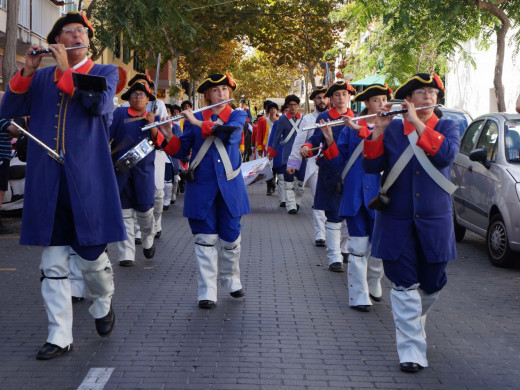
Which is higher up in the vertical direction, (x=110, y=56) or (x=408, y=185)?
(x=110, y=56)

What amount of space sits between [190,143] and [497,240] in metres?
4.19

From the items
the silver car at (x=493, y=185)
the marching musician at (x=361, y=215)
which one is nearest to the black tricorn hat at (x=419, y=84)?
the marching musician at (x=361, y=215)

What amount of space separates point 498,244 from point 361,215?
2844 mm

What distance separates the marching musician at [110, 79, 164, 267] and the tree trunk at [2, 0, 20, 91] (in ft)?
15.0

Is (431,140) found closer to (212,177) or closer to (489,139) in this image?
(212,177)

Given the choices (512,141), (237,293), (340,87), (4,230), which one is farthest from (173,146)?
(4,230)

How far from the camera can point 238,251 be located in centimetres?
732

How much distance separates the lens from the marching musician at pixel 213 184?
277 inches

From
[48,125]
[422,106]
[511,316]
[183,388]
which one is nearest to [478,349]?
[511,316]

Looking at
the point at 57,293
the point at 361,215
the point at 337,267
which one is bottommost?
the point at 337,267

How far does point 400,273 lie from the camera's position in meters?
5.32

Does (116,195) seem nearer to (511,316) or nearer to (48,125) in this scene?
(48,125)

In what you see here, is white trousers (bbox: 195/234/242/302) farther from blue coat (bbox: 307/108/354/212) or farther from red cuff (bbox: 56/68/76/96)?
red cuff (bbox: 56/68/76/96)

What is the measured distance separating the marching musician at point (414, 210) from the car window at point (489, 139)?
16.0ft
